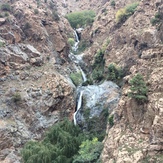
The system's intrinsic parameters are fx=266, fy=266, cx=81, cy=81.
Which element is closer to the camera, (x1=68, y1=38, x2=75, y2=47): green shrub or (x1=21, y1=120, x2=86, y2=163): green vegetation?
(x1=21, y1=120, x2=86, y2=163): green vegetation

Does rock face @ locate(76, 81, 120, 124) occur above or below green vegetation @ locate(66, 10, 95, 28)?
below

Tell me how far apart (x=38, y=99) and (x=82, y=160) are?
52.7 feet

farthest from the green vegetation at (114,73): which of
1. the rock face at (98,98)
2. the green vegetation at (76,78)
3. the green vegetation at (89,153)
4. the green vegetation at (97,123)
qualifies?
the green vegetation at (89,153)

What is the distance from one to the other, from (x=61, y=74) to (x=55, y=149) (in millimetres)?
19949

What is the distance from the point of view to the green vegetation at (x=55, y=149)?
24.9 meters

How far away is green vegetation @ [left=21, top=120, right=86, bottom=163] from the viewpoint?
24.9 metres

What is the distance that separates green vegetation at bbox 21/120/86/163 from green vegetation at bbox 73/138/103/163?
1863mm

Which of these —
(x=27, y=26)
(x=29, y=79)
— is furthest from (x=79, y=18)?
(x=29, y=79)

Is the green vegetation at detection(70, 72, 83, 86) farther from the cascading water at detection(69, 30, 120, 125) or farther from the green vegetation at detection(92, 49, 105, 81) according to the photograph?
the green vegetation at detection(92, 49, 105, 81)

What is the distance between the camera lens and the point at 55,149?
1035 inches

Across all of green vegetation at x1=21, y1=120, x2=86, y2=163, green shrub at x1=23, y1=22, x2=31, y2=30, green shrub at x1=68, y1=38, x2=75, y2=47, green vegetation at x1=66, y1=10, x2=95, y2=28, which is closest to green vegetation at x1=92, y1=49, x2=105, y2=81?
green shrub at x1=68, y1=38, x2=75, y2=47

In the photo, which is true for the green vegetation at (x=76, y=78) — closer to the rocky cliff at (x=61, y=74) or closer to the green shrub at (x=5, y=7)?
the rocky cliff at (x=61, y=74)

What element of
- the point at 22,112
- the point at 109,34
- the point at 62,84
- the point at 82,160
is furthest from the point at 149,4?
the point at 82,160

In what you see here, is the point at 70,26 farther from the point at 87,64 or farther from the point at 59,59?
the point at 59,59
